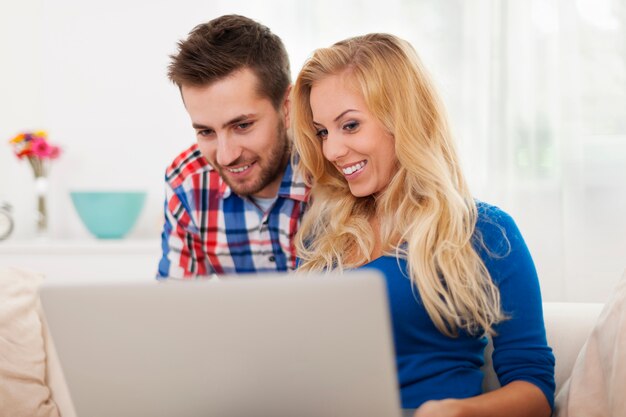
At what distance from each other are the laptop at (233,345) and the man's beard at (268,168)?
100cm

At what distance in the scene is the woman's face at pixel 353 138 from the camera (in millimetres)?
1678

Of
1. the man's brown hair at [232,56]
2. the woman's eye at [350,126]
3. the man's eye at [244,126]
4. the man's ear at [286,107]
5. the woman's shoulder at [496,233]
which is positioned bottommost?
the woman's shoulder at [496,233]

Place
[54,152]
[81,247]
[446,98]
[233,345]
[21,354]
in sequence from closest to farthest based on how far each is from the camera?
[233,345], [21,354], [446,98], [81,247], [54,152]

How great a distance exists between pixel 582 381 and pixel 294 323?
783 mm

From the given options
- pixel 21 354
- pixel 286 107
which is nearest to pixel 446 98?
pixel 286 107

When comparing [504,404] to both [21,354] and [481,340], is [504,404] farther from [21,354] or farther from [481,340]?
[21,354]

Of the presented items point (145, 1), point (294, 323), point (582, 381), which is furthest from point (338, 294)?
point (145, 1)

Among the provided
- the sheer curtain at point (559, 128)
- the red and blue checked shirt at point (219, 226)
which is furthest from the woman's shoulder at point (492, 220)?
the sheer curtain at point (559, 128)

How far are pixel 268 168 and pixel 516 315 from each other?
0.79 m

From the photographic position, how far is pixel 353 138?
168cm

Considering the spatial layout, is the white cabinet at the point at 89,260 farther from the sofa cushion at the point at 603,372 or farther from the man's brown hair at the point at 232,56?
the sofa cushion at the point at 603,372

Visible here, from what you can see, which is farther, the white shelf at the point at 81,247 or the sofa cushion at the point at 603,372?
the white shelf at the point at 81,247

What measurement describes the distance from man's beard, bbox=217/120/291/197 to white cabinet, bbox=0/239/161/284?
1.38 m

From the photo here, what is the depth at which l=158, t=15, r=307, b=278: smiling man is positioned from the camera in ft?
6.25
